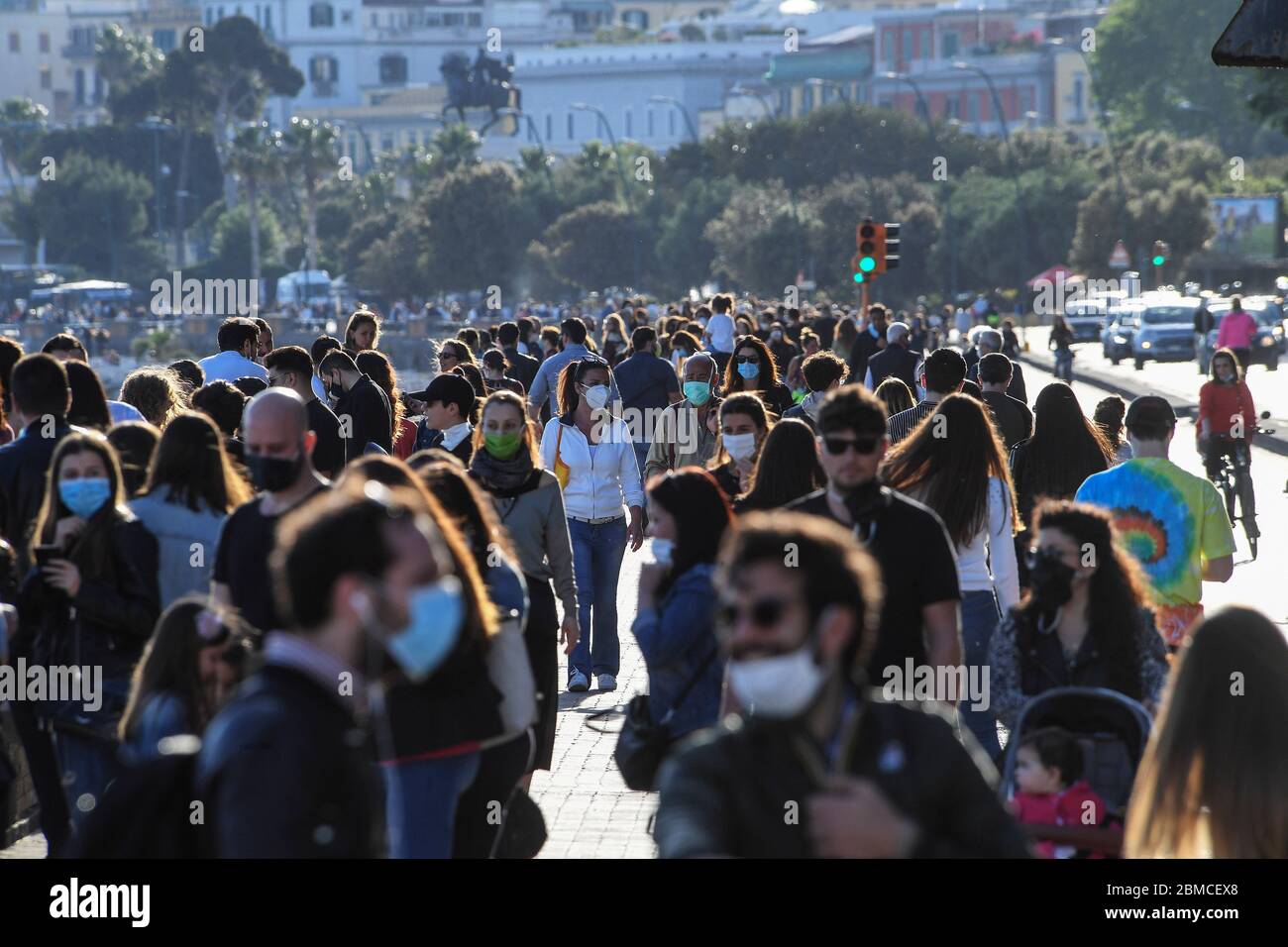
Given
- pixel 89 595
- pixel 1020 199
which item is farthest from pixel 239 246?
pixel 89 595

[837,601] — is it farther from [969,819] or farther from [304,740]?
[304,740]

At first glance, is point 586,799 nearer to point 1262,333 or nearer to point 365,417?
point 365,417

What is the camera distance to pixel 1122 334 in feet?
165

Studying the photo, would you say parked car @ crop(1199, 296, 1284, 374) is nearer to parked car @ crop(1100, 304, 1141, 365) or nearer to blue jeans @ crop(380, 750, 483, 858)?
parked car @ crop(1100, 304, 1141, 365)

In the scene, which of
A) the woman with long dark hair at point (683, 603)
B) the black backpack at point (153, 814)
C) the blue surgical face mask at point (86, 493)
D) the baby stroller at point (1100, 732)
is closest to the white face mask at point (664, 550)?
the woman with long dark hair at point (683, 603)

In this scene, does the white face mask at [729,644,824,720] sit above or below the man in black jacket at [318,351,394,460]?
above

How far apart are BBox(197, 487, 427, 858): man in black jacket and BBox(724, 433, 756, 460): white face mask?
17.3 ft

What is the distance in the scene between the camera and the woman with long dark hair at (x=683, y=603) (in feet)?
20.6

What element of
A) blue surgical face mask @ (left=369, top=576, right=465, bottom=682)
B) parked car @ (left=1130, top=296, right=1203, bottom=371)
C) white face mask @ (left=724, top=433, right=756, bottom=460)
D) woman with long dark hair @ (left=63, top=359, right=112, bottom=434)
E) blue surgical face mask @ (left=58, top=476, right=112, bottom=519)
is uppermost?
blue surgical face mask @ (left=369, top=576, right=465, bottom=682)

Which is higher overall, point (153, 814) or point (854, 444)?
point (854, 444)

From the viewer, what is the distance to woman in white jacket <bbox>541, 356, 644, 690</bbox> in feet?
37.8

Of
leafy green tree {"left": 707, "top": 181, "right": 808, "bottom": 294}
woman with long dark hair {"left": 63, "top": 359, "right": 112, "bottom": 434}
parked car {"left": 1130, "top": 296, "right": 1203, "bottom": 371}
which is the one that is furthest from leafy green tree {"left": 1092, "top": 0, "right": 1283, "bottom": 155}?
woman with long dark hair {"left": 63, "top": 359, "right": 112, "bottom": 434}

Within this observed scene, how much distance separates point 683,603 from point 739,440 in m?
2.87

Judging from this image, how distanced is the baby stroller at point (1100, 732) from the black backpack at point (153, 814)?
2.38 meters
